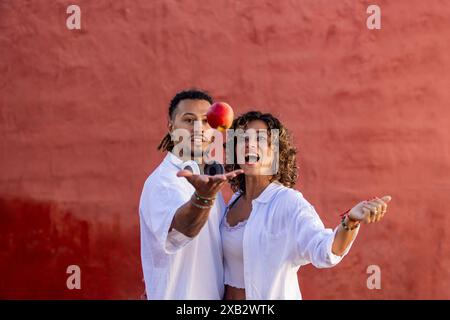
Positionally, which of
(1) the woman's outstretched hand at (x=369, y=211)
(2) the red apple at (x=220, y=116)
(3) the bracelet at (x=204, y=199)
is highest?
(2) the red apple at (x=220, y=116)

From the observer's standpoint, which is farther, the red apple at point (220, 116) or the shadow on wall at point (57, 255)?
the shadow on wall at point (57, 255)

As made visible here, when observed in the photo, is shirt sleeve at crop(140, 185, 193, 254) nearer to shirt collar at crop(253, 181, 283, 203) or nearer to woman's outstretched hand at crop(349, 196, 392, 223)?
shirt collar at crop(253, 181, 283, 203)

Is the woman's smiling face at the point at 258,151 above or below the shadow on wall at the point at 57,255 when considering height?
above

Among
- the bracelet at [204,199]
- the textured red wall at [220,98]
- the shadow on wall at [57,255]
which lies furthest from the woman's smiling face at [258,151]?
the shadow on wall at [57,255]

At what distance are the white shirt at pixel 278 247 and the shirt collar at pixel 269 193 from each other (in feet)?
0.20

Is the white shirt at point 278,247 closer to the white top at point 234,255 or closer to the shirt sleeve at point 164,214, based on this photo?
the white top at point 234,255

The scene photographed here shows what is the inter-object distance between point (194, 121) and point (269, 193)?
1.55 feet

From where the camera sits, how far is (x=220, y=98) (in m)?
5.71

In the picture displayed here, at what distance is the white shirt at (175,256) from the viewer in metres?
3.17

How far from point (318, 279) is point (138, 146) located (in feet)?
5.40

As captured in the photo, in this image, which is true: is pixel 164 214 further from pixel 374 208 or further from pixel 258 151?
pixel 374 208

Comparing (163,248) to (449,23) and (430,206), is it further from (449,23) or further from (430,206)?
(449,23)

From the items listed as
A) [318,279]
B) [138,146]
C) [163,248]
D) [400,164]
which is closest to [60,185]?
[138,146]

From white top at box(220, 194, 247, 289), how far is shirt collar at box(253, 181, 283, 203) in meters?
0.14
